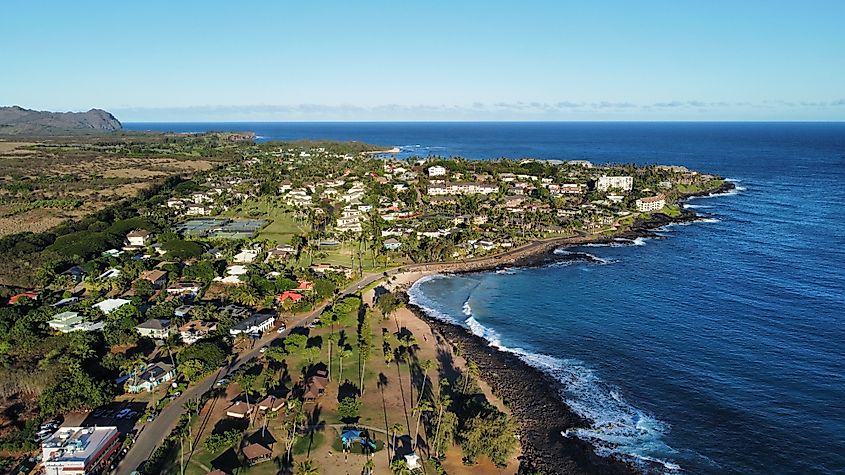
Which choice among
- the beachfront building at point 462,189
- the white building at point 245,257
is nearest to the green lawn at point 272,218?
the white building at point 245,257

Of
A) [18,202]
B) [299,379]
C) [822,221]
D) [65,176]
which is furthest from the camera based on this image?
[65,176]

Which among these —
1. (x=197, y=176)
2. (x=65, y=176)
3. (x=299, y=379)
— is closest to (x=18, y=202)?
(x=65, y=176)

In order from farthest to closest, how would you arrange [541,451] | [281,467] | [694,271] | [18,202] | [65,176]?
[65,176] → [18,202] → [694,271] → [541,451] → [281,467]

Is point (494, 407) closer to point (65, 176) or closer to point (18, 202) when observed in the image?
point (18, 202)

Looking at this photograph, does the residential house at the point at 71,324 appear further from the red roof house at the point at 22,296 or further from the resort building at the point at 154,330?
the red roof house at the point at 22,296

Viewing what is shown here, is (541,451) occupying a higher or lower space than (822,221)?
lower

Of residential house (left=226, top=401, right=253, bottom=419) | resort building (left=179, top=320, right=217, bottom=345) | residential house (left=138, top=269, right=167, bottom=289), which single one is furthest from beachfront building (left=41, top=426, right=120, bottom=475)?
residential house (left=138, top=269, right=167, bottom=289)

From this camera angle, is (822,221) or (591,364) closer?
(591,364)
